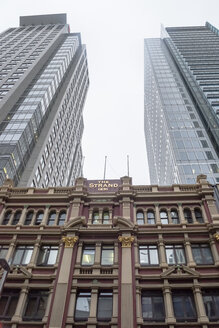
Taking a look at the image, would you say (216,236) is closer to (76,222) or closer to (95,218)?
(95,218)

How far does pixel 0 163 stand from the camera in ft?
157

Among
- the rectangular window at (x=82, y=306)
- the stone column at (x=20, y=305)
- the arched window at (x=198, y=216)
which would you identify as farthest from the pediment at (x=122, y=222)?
the stone column at (x=20, y=305)

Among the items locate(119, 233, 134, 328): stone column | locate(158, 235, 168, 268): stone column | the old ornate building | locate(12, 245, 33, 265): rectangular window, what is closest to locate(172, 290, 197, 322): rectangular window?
the old ornate building

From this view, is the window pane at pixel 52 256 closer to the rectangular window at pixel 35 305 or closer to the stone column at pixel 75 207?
the rectangular window at pixel 35 305

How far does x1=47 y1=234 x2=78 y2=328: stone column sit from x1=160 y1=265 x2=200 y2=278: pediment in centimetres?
679

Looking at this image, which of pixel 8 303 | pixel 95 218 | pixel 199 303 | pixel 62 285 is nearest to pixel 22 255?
pixel 8 303

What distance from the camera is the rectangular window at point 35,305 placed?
1789 cm

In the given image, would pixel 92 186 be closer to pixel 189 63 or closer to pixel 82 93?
pixel 189 63

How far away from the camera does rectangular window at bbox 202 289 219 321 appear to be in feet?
56.5

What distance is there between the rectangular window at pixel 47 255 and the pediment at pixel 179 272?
8440mm

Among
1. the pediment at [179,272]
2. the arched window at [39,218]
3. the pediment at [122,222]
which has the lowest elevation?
the pediment at [179,272]

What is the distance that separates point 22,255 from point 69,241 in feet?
13.0

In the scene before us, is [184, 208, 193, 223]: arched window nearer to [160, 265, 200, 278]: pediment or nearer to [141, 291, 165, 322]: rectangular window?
[160, 265, 200, 278]: pediment

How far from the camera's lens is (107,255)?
2112cm
